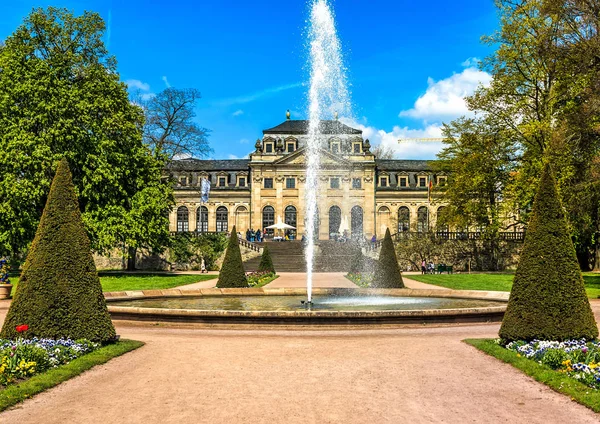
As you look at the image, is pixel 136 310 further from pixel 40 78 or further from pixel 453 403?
pixel 40 78

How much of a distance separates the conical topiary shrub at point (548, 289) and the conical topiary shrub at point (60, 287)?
761 centimetres

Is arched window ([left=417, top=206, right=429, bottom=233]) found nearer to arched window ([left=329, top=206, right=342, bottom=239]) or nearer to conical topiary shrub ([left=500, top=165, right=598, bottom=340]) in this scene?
arched window ([left=329, top=206, right=342, bottom=239])

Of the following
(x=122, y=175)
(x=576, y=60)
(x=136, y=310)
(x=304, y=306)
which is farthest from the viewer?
(x=122, y=175)

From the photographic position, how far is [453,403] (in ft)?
23.7

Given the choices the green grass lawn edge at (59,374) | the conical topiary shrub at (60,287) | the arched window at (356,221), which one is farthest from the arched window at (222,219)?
the conical topiary shrub at (60,287)

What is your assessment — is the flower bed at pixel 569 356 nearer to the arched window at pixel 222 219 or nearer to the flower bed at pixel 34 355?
the flower bed at pixel 34 355

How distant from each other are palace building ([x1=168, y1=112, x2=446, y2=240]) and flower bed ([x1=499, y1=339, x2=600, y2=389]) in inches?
2411

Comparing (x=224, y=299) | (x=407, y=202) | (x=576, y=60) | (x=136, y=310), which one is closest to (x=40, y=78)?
(x=224, y=299)

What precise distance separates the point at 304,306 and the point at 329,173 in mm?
57129

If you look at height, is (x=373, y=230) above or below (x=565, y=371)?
above

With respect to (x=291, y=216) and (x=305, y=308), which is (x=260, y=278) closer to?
(x=305, y=308)

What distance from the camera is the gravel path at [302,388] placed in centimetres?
667

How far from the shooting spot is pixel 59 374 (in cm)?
835

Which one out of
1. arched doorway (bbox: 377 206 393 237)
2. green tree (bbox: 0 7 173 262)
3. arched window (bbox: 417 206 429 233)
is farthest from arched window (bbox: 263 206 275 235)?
green tree (bbox: 0 7 173 262)
